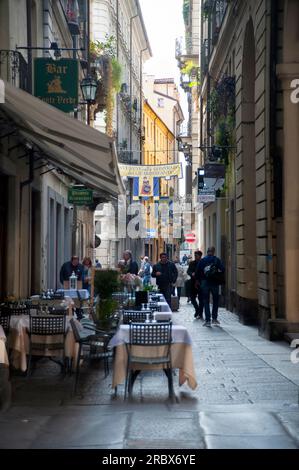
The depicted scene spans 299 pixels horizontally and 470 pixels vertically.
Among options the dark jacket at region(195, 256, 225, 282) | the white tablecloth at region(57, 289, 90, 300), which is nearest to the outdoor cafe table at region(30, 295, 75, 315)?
the white tablecloth at region(57, 289, 90, 300)

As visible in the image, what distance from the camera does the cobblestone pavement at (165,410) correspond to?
7398mm

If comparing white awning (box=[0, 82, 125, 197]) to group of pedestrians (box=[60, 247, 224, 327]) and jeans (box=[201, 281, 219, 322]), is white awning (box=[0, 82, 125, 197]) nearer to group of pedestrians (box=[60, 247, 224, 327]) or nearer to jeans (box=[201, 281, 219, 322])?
group of pedestrians (box=[60, 247, 224, 327])

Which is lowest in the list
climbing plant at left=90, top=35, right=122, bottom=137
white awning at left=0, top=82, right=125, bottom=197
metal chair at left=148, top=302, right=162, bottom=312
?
metal chair at left=148, top=302, right=162, bottom=312

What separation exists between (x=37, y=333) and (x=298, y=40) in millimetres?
7664

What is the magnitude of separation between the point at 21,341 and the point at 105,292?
5.98 ft

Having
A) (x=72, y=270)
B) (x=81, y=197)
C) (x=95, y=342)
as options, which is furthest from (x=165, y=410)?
(x=81, y=197)

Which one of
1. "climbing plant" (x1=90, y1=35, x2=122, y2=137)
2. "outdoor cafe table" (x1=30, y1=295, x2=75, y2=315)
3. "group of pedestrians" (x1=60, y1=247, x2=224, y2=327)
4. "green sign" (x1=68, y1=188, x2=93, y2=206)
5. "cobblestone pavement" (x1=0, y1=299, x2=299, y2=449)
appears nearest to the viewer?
"cobblestone pavement" (x1=0, y1=299, x2=299, y2=449)

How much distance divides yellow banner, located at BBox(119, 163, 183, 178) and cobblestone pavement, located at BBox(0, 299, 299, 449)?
19.6 metres

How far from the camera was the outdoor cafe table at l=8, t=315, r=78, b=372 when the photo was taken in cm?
1156

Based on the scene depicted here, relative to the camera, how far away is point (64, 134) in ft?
37.8

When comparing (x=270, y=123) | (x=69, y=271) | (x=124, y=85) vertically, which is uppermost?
(x=124, y=85)
